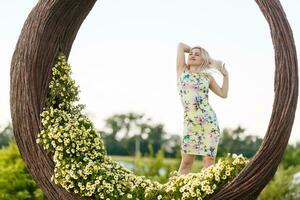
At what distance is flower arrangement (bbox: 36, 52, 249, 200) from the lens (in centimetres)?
575

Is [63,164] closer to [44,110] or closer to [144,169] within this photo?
[44,110]

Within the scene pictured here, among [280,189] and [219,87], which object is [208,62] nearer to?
[219,87]

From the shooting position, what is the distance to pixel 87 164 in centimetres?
612

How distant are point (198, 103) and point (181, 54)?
0.45 meters

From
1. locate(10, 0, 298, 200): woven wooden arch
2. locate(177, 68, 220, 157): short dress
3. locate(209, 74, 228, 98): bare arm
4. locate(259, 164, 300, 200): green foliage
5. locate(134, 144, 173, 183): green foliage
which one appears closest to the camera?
locate(177, 68, 220, 157): short dress

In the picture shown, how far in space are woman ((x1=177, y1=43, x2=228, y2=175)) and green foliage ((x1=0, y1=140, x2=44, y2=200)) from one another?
587cm

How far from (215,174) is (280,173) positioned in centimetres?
1102

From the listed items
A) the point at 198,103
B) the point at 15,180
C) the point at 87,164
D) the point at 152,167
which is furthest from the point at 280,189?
the point at 87,164

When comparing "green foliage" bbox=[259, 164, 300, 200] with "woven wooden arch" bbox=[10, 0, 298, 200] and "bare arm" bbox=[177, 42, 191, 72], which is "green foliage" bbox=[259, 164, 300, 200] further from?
"woven wooden arch" bbox=[10, 0, 298, 200]

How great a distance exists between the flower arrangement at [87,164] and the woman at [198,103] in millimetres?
255

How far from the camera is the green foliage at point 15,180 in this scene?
1157 cm

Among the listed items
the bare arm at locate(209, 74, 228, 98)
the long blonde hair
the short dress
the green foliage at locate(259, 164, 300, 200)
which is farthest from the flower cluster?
the green foliage at locate(259, 164, 300, 200)

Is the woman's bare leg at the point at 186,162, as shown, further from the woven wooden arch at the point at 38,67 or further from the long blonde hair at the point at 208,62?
the woven wooden arch at the point at 38,67

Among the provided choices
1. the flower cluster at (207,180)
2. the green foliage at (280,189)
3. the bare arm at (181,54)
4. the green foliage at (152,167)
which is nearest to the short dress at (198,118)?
the bare arm at (181,54)
